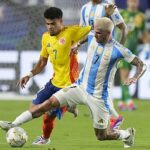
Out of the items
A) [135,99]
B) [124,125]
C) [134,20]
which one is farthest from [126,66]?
[124,125]

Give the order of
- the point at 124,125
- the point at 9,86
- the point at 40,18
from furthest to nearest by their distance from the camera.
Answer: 1. the point at 9,86
2. the point at 40,18
3. the point at 124,125

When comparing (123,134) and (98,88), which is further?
(123,134)

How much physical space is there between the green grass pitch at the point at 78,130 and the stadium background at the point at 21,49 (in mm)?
461

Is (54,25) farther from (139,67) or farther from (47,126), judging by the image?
(47,126)

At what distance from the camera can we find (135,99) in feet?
68.3

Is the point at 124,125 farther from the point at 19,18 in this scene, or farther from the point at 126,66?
the point at 19,18

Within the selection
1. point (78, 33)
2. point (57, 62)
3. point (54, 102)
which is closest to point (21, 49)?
point (78, 33)

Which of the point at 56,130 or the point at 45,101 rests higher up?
the point at 45,101

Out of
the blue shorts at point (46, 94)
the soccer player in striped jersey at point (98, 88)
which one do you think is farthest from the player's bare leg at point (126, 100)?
the soccer player in striped jersey at point (98, 88)

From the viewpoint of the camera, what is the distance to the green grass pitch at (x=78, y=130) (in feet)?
38.1

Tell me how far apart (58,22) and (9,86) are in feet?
27.7

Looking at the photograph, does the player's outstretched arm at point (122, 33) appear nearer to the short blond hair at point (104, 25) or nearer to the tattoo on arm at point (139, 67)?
the tattoo on arm at point (139, 67)

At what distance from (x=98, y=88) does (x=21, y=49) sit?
8775mm

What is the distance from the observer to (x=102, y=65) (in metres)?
11.4
